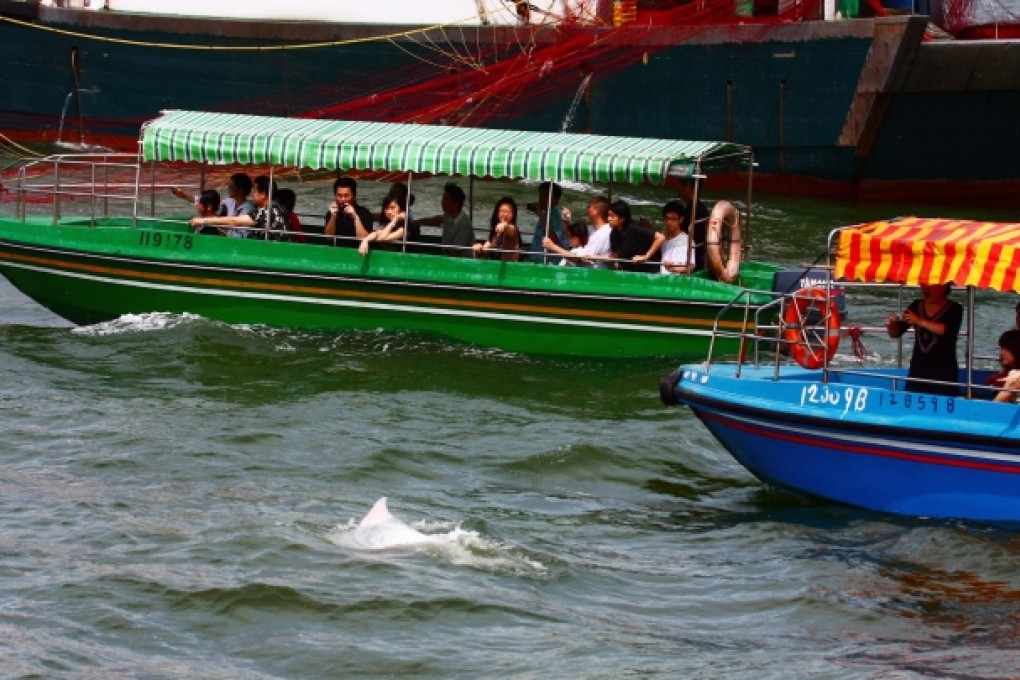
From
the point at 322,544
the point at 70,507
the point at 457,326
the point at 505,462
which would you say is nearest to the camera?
the point at 322,544

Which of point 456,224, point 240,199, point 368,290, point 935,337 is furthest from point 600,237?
point 935,337

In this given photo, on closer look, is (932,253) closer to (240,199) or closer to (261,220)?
(261,220)

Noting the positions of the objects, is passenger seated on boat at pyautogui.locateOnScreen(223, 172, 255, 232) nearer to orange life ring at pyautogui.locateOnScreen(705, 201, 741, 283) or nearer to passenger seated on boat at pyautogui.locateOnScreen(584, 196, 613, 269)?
passenger seated on boat at pyautogui.locateOnScreen(584, 196, 613, 269)

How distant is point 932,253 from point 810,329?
1.67m

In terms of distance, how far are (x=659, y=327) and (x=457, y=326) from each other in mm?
1974

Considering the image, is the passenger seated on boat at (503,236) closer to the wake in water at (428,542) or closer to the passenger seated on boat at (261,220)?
the passenger seated on boat at (261,220)

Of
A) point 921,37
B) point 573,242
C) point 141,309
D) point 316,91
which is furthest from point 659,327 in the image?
point 316,91

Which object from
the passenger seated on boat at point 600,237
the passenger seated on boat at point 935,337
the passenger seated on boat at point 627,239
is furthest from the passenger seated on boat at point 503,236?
the passenger seated on boat at point 935,337

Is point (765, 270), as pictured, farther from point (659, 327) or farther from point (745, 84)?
point (745, 84)

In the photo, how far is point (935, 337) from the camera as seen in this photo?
1233cm

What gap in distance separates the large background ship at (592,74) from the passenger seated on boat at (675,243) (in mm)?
11121

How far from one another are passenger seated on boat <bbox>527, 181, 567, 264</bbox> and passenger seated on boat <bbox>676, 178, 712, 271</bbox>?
125 cm

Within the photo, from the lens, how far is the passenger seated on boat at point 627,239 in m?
17.1

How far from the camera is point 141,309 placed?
18.0m
